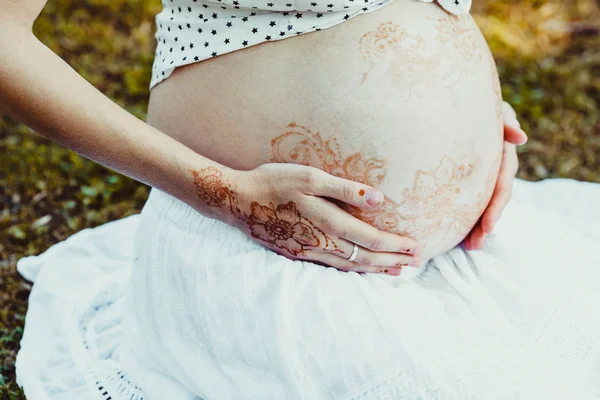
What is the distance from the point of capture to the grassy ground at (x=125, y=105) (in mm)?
2287

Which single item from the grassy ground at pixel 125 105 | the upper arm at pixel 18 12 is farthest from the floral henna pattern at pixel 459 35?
the grassy ground at pixel 125 105

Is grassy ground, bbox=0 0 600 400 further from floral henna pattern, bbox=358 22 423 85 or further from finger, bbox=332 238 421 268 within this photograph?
floral henna pattern, bbox=358 22 423 85

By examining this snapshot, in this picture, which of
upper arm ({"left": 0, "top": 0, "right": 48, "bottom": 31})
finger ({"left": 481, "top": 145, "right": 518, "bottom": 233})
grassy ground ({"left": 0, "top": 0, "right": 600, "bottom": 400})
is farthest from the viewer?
grassy ground ({"left": 0, "top": 0, "right": 600, "bottom": 400})

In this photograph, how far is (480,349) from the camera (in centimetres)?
116

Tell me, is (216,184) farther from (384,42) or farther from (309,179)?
(384,42)

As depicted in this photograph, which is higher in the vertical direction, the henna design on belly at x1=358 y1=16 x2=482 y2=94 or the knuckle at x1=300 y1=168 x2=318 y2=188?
the henna design on belly at x1=358 y1=16 x2=482 y2=94

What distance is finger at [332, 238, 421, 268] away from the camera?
3.98 feet

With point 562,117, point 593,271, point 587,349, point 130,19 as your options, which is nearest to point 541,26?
point 562,117

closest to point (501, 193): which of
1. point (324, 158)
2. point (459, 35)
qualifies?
point (459, 35)

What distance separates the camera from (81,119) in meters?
1.09

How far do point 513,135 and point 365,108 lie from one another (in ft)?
1.60

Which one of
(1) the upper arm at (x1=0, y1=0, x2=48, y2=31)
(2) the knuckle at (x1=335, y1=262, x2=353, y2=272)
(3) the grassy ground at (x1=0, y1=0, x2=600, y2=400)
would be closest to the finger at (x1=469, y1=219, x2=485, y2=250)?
(2) the knuckle at (x1=335, y1=262, x2=353, y2=272)

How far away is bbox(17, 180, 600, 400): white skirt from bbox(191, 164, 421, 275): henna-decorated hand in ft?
0.15

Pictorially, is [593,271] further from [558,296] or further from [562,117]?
[562,117]
